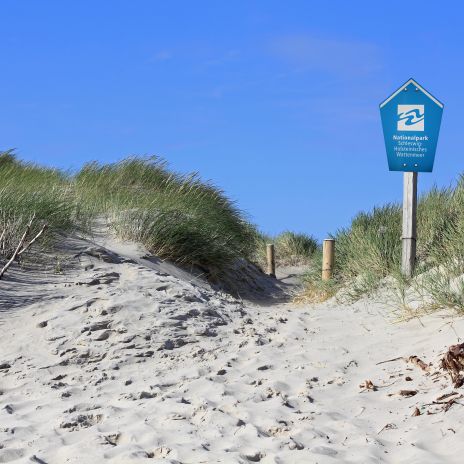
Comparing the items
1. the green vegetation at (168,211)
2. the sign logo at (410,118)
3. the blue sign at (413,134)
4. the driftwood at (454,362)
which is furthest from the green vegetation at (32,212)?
the driftwood at (454,362)

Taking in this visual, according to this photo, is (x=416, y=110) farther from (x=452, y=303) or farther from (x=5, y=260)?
(x=5, y=260)

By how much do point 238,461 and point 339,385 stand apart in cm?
163

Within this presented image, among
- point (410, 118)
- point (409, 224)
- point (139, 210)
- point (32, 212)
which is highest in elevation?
point (410, 118)

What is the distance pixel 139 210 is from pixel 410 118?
425 cm

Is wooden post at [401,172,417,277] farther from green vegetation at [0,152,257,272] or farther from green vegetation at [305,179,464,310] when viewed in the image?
green vegetation at [0,152,257,272]

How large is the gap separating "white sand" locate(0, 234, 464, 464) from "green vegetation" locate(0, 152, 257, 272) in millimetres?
1250

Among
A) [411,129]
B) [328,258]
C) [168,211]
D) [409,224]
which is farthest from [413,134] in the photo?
[168,211]

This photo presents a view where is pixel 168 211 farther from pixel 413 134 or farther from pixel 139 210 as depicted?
pixel 413 134

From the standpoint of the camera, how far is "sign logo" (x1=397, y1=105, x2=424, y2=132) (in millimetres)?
8992

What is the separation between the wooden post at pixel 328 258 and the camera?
10258 millimetres

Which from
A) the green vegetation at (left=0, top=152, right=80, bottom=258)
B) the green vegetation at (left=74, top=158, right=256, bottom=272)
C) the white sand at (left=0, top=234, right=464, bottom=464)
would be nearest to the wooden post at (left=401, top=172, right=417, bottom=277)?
the white sand at (left=0, top=234, right=464, bottom=464)

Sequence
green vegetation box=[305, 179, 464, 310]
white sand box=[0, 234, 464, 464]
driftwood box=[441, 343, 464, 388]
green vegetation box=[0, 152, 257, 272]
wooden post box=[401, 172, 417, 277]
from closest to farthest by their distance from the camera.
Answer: white sand box=[0, 234, 464, 464]
driftwood box=[441, 343, 464, 388]
green vegetation box=[305, 179, 464, 310]
wooden post box=[401, 172, 417, 277]
green vegetation box=[0, 152, 257, 272]

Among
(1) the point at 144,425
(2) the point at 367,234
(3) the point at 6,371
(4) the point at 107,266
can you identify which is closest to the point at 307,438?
(1) the point at 144,425

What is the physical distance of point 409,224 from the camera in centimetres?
893
